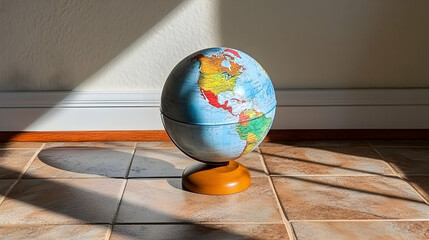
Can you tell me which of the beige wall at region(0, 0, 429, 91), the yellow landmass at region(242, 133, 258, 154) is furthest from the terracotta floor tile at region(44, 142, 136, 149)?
the yellow landmass at region(242, 133, 258, 154)

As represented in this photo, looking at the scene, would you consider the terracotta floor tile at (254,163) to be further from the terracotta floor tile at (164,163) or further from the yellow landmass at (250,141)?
the yellow landmass at (250,141)

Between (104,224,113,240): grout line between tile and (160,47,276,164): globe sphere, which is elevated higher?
(160,47,276,164): globe sphere

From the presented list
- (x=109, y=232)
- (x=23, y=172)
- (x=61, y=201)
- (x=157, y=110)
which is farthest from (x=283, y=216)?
(x=23, y=172)

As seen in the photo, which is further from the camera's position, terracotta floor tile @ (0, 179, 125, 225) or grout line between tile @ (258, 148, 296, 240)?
terracotta floor tile @ (0, 179, 125, 225)

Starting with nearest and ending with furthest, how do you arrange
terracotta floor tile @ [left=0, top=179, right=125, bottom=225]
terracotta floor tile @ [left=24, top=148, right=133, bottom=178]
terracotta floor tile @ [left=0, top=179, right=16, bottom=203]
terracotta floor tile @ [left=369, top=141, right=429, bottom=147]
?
terracotta floor tile @ [left=0, top=179, right=125, bottom=225]
terracotta floor tile @ [left=0, top=179, right=16, bottom=203]
terracotta floor tile @ [left=24, top=148, right=133, bottom=178]
terracotta floor tile @ [left=369, top=141, right=429, bottom=147]

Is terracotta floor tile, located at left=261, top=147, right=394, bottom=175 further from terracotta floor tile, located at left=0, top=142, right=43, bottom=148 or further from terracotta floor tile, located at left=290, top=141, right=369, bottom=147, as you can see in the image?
terracotta floor tile, located at left=0, top=142, right=43, bottom=148

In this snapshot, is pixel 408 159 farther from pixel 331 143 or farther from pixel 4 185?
pixel 4 185

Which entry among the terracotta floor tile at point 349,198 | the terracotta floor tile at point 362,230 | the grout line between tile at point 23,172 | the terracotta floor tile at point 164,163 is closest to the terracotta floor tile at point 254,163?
the terracotta floor tile at point 164,163

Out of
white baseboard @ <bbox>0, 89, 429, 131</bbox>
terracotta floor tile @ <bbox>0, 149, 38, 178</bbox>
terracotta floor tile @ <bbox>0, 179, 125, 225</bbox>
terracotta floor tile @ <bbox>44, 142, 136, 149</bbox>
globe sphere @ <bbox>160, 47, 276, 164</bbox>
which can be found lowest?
terracotta floor tile @ <bbox>44, 142, 136, 149</bbox>
